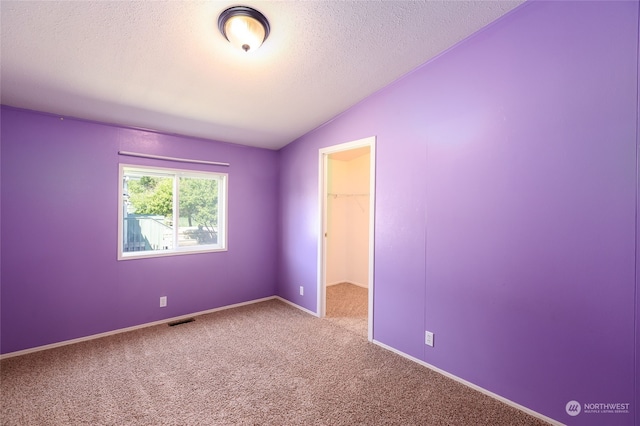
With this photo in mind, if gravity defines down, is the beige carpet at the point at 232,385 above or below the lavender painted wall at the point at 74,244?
below

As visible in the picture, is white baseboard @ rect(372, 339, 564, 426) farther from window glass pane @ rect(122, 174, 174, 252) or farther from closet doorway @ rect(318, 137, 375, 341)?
window glass pane @ rect(122, 174, 174, 252)

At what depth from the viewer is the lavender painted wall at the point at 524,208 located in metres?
1.64

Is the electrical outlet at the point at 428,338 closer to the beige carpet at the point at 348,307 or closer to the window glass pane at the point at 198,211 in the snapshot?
the beige carpet at the point at 348,307

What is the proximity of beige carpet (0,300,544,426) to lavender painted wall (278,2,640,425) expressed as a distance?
13.7 inches

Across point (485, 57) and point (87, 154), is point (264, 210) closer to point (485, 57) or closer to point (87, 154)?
point (87, 154)

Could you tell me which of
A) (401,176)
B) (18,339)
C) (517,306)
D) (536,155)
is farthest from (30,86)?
(517,306)

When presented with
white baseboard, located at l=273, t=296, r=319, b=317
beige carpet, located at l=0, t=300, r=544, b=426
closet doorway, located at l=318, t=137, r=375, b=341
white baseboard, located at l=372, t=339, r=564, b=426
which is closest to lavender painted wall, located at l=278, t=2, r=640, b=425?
white baseboard, located at l=372, t=339, r=564, b=426

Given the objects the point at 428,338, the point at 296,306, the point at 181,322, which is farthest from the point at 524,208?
the point at 181,322

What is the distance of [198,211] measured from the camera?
377 centimetres

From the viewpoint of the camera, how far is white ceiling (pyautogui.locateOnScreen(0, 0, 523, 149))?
1.73 m

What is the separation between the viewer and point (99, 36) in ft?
6.02

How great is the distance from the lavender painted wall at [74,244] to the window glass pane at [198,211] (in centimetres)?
23

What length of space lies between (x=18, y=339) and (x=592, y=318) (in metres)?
4.46

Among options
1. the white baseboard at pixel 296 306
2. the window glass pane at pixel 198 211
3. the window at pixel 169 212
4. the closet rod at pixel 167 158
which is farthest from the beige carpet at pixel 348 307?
the closet rod at pixel 167 158
